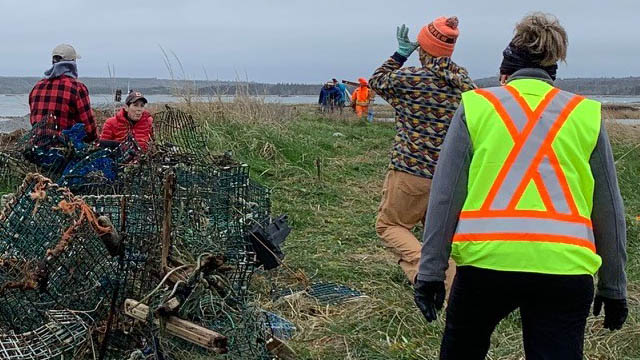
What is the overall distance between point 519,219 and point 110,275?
1.77 m

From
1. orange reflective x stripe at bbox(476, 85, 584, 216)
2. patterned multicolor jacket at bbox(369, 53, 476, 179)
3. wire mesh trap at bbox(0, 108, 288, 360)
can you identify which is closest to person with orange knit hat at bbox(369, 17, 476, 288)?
patterned multicolor jacket at bbox(369, 53, 476, 179)

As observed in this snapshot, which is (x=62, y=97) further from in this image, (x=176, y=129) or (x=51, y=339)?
(x=51, y=339)

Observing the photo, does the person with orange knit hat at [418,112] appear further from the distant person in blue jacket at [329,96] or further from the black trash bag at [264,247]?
the distant person in blue jacket at [329,96]

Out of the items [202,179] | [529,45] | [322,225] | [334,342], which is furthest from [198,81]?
[529,45]

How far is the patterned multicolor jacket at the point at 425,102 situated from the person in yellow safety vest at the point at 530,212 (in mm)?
1633

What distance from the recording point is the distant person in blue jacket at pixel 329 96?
1927 centimetres

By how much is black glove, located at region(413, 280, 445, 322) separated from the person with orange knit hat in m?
1.50

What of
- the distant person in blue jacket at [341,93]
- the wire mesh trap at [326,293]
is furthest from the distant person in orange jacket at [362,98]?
the wire mesh trap at [326,293]

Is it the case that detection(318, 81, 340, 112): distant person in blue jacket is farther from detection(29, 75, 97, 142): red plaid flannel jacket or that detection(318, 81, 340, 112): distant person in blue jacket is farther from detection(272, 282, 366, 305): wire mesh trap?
detection(272, 282, 366, 305): wire mesh trap

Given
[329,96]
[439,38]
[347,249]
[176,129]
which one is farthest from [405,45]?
[329,96]

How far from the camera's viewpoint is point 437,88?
4.02 metres

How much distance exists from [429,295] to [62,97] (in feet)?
14.9

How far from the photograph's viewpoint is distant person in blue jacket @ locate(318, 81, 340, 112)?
63.2ft

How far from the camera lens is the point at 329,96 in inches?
780
